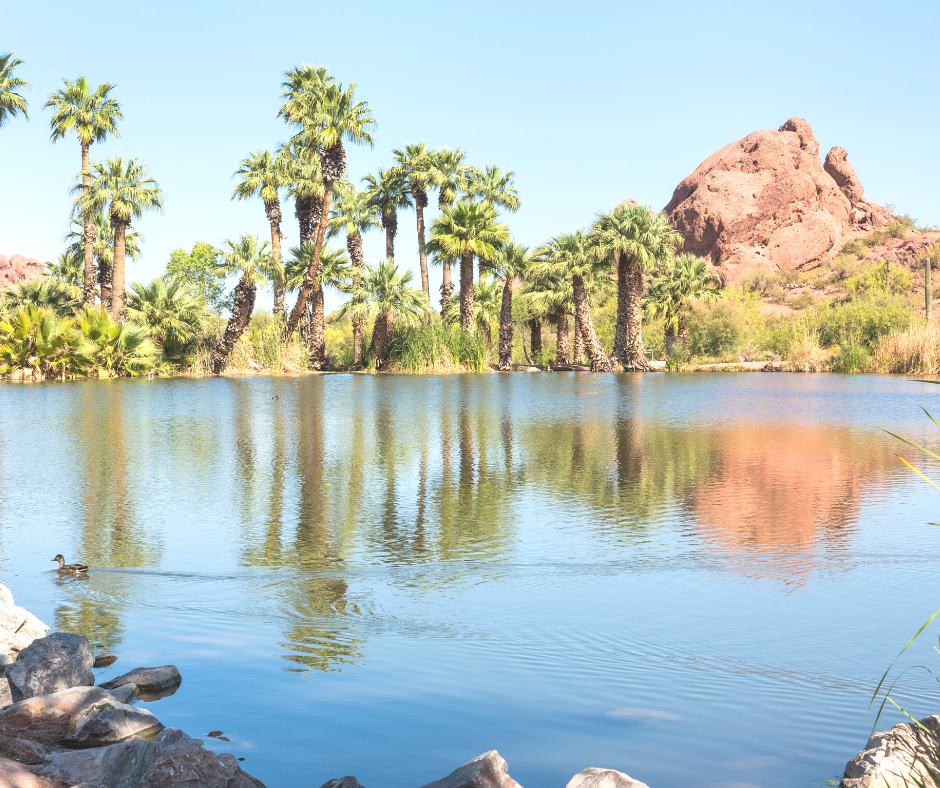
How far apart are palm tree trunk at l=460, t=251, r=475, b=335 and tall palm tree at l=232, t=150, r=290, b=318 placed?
1020 cm

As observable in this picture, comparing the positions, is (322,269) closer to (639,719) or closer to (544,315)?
(544,315)

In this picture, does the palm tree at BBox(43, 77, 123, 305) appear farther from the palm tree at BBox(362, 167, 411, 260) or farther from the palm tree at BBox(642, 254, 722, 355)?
the palm tree at BBox(642, 254, 722, 355)

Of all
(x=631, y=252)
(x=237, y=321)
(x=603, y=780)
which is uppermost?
(x=631, y=252)

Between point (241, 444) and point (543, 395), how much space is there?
46.4 feet

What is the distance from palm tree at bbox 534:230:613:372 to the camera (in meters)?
50.1

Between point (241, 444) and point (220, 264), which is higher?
point (220, 264)

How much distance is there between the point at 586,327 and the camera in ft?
169

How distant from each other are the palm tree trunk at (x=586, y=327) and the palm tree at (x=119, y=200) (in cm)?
2399

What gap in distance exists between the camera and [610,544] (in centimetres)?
696

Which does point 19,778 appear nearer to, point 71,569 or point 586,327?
point 71,569

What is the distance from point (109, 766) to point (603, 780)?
5.72 ft

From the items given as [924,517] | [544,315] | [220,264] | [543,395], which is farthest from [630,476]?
[544,315]

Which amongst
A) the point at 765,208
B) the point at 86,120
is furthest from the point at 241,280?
the point at 765,208

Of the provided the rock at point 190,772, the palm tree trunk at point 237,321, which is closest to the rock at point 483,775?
the rock at point 190,772
